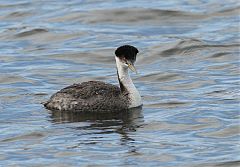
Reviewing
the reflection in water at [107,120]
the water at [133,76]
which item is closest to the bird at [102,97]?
the reflection in water at [107,120]

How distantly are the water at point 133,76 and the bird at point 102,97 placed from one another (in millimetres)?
265

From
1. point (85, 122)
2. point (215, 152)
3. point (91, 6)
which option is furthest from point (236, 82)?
point (91, 6)

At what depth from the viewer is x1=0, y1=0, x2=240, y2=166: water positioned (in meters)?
14.9

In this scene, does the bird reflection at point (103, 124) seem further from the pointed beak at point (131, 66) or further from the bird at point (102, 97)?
the pointed beak at point (131, 66)

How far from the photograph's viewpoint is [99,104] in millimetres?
17719

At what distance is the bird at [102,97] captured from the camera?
17.7 metres

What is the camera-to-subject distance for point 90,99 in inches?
700

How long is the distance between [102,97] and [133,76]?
326 centimetres

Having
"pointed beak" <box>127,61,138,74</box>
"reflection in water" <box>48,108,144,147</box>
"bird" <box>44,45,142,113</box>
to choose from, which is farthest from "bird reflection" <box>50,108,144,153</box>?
"pointed beak" <box>127,61,138,74</box>

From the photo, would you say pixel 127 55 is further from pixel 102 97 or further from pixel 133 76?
pixel 133 76

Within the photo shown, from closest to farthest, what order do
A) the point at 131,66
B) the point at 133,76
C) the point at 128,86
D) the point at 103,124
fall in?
1. the point at 103,124
2. the point at 131,66
3. the point at 128,86
4. the point at 133,76

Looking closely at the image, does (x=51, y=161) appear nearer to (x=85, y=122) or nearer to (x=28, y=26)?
(x=85, y=122)

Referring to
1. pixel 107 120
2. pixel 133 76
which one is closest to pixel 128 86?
pixel 107 120

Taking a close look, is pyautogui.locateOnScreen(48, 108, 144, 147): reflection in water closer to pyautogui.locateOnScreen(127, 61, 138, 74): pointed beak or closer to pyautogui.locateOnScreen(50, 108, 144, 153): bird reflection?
pyautogui.locateOnScreen(50, 108, 144, 153): bird reflection
